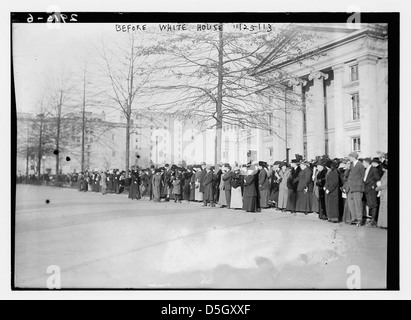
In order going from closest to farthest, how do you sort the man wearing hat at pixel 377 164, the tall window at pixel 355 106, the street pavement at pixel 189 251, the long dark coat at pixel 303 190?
the street pavement at pixel 189 251 < the man wearing hat at pixel 377 164 < the tall window at pixel 355 106 < the long dark coat at pixel 303 190

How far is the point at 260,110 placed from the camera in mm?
6906

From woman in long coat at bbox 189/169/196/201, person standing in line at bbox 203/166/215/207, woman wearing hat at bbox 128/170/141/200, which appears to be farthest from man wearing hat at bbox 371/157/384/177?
woman wearing hat at bbox 128/170/141/200

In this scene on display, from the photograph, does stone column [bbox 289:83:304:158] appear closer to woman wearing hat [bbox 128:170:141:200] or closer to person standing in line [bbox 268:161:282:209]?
person standing in line [bbox 268:161:282:209]

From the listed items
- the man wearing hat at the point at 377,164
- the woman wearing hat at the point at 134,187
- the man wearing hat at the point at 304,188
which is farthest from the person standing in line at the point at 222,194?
the man wearing hat at the point at 377,164

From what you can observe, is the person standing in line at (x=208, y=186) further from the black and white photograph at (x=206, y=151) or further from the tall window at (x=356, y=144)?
the tall window at (x=356, y=144)

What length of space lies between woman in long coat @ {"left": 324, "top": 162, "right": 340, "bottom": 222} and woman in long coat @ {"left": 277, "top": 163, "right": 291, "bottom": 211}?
0.69m

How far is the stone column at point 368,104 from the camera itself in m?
6.48

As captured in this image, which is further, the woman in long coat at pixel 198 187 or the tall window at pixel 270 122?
the woman in long coat at pixel 198 187

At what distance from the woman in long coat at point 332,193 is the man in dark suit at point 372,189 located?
47 cm

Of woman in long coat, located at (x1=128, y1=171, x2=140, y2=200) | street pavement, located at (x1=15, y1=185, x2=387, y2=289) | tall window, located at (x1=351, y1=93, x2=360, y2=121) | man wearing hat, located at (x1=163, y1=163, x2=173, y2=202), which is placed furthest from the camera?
woman in long coat, located at (x1=128, y1=171, x2=140, y2=200)

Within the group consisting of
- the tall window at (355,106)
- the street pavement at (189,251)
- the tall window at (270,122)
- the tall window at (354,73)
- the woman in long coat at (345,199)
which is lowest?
the street pavement at (189,251)

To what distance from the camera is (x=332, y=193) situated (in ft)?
22.2

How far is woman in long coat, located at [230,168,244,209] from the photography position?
23.3 ft
